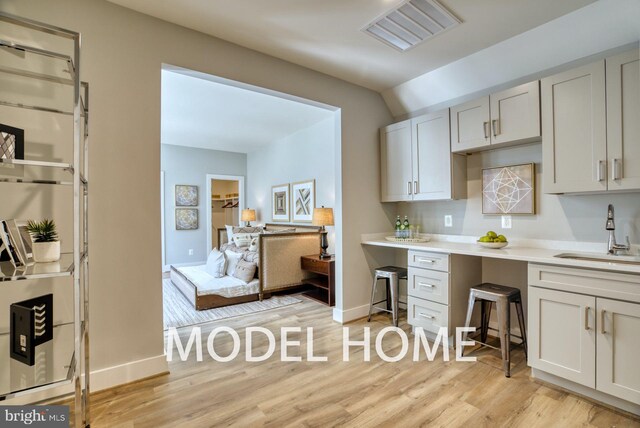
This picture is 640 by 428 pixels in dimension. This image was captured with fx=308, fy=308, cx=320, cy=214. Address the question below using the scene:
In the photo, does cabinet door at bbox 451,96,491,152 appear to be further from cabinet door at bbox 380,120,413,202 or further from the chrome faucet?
the chrome faucet

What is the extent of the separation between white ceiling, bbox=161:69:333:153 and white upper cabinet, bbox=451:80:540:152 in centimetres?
163

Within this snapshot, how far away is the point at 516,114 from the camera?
98.8 inches

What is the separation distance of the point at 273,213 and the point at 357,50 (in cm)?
417

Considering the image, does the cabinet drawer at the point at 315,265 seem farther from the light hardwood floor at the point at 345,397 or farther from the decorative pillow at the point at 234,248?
the light hardwood floor at the point at 345,397

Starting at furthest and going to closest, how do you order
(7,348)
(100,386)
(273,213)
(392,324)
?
(273,213) → (392,324) → (100,386) → (7,348)

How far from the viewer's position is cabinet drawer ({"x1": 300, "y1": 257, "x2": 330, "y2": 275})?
410 centimetres

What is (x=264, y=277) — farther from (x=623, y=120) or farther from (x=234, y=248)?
(x=623, y=120)

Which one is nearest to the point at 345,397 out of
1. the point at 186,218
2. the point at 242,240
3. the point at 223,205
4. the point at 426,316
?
the point at 426,316

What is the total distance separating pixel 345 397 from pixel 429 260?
1413mm

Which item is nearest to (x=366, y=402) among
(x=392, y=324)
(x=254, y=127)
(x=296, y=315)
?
(x=392, y=324)

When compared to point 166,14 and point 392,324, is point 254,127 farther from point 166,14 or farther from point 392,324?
point 392,324

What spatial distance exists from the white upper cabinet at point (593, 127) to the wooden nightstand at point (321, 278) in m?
2.55

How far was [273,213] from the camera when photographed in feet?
21.1

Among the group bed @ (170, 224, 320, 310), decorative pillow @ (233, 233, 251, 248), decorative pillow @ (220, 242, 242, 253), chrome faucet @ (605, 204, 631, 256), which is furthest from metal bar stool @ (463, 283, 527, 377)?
decorative pillow @ (233, 233, 251, 248)
